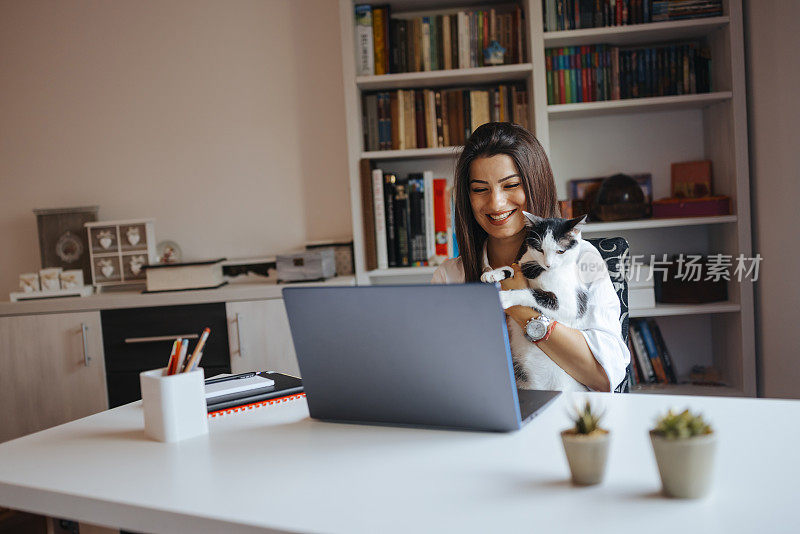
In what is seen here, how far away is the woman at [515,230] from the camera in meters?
1.34

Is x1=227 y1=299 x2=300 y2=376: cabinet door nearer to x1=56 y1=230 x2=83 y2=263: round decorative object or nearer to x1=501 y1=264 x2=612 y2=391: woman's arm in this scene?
x1=56 y1=230 x2=83 y2=263: round decorative object

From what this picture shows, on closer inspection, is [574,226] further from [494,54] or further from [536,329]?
[494,54]

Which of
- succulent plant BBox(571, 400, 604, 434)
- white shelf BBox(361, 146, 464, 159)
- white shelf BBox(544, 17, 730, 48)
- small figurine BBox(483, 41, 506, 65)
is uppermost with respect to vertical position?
white shelf BBox(544, 17, 730, 48)

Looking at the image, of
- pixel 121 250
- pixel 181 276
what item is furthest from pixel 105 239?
pixel 181 276

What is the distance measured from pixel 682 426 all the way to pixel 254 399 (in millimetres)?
809

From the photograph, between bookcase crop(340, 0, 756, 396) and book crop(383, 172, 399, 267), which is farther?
book crop(383, 172, 399, 267)

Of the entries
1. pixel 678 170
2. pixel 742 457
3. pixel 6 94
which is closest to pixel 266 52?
pixel 6 94

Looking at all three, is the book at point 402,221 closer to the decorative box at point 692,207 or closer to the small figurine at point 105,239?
the decorative box at point 692,207

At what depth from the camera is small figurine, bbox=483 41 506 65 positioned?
261 centimetres

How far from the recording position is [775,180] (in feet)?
7.63

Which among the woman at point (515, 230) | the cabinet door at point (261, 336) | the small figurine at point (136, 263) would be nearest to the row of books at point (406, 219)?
the cabinet door at point (261, 336)

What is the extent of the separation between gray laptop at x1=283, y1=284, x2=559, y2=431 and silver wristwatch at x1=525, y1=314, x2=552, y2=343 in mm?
227

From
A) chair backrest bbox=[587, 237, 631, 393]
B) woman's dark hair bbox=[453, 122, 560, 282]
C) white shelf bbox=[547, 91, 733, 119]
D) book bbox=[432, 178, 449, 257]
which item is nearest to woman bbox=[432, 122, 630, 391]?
woman's dark hair bbox=[453, 122, 560, 282]

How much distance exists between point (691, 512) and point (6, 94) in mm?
3519
